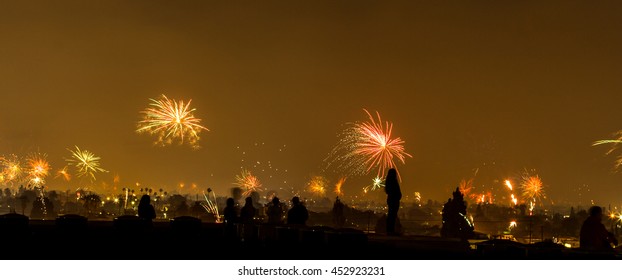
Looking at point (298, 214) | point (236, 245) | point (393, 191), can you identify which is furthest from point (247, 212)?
point (393, 191)

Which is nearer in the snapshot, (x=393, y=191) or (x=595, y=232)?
(x=595, y=232)

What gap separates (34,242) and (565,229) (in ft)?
589

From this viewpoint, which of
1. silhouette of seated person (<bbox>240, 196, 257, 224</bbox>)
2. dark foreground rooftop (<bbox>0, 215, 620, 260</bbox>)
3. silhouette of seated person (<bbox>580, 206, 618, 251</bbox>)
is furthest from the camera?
silhouette of seated person (<bbox>240, 196, 257, 224</bbox>)

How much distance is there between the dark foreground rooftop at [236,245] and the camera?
1920 centimetres

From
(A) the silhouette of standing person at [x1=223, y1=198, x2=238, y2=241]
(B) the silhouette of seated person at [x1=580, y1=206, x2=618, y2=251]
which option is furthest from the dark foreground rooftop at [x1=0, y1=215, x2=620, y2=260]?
(B) the silhouette of seated person at [x1=580, y1=206, x2=618, y2=251]

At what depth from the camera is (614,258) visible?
1698cm

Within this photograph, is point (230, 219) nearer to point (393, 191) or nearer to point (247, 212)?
point (247, 212)

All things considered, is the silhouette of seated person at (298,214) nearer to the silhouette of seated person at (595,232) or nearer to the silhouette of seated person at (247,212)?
the silhouette of seated person at (247,212)

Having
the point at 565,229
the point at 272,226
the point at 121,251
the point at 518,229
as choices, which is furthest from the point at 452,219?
the point at 565,229

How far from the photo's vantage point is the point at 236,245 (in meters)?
24.3

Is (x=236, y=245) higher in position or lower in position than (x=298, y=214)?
lower

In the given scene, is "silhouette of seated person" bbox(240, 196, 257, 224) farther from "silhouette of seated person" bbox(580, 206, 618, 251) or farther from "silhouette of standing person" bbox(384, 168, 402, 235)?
"silhouette of seated person" bbox(580, 206, 618, 251)

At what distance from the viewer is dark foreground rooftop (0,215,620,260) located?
19203 mm

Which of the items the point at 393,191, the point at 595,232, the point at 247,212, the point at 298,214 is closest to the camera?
the point at 595,232
